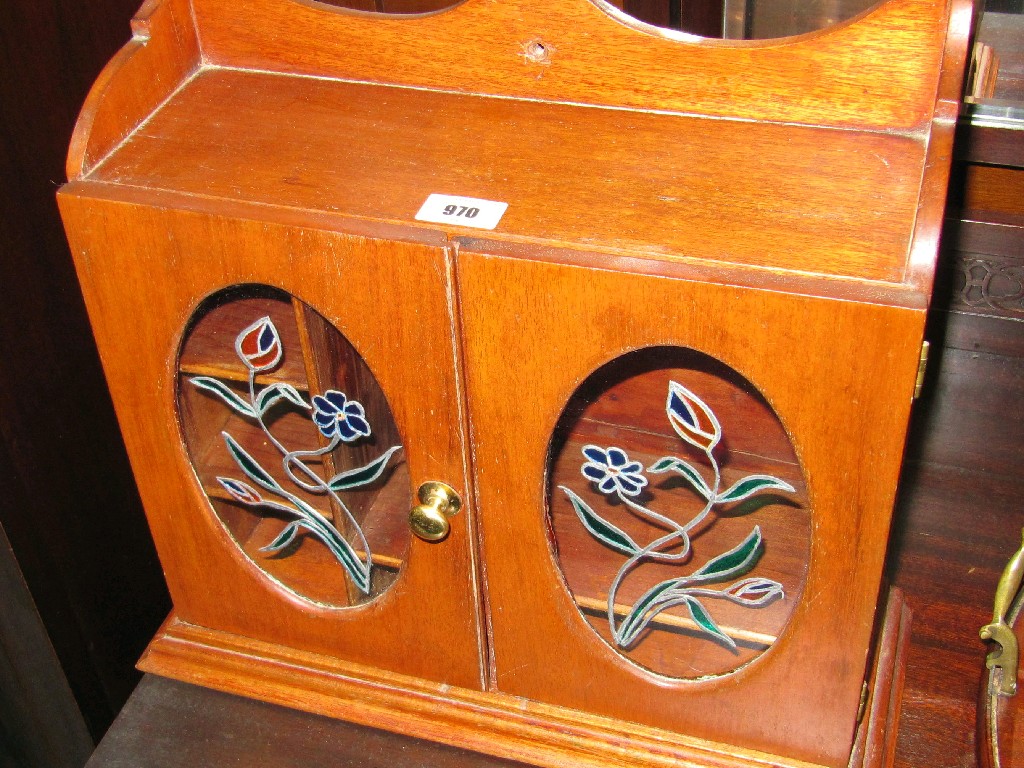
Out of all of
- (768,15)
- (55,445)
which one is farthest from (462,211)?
(768,15)

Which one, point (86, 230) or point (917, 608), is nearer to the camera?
point (86, 230)

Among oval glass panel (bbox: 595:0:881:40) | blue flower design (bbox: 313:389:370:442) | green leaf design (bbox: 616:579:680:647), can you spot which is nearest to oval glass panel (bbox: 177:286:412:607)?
blue flower design (bbox: 313:389:370:442)

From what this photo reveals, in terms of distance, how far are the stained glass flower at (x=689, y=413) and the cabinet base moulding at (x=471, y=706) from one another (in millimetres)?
372

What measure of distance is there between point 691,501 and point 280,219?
503mm

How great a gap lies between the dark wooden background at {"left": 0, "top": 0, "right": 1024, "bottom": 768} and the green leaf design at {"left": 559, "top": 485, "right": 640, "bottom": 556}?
1.09ft

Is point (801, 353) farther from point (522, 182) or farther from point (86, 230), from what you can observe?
point (86, 230)

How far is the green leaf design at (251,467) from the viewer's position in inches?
48.6

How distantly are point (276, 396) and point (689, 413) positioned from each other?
413 mm

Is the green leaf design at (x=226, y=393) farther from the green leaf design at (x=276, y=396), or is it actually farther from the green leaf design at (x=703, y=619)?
the green leaf design at (x=703, y=619)

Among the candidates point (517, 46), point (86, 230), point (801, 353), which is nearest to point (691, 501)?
point (801, 353)

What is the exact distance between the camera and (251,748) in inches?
52.2

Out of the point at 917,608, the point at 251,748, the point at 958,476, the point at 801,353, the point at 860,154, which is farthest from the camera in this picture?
the point at 958,476

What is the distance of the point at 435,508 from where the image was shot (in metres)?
1.13

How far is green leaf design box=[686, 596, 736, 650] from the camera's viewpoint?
45.0 inches
